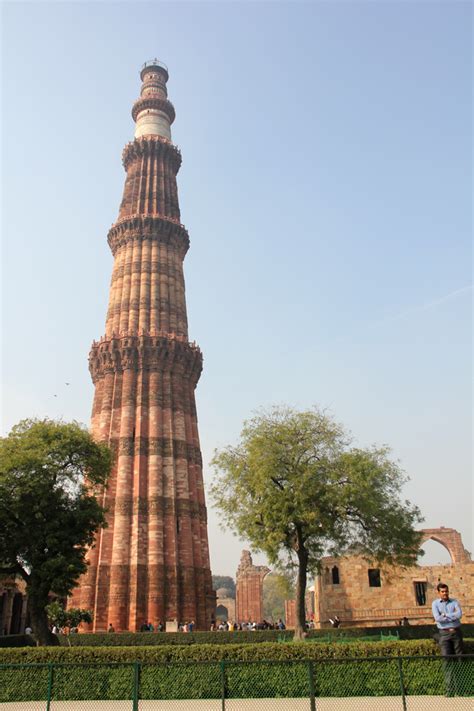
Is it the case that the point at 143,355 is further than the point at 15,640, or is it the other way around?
the point at 143,355

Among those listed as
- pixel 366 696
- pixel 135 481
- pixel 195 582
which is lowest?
pixel 366 696

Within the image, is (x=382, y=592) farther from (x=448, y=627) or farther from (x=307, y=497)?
(x=448, y=627)

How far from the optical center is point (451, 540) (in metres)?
48.7

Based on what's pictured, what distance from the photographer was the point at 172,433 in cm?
3822

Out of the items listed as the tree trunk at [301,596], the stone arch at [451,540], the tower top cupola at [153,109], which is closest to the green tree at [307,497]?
the tree trunk at [301,596]

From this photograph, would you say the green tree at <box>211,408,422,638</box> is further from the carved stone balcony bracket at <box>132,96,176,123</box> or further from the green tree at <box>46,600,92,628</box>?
the carved stone balcony bracket at <box>132,96,176,123</box>

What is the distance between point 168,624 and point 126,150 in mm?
35643

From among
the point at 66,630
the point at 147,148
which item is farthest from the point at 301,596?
the point at 147,148

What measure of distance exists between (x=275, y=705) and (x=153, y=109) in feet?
159

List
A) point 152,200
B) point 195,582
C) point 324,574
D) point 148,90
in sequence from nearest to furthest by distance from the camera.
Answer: point 195,582 → point 324,574 → point 152,200 → point 148,90

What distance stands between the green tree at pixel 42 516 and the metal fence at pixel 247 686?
9967 mm

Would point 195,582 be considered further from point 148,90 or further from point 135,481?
point 148,90

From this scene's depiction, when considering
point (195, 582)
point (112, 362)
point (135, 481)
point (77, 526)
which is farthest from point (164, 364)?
point (77, 526)

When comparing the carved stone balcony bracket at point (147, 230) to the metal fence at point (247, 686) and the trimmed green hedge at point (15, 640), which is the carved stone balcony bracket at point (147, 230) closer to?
the trimmed green hedge at point (15, 640)
